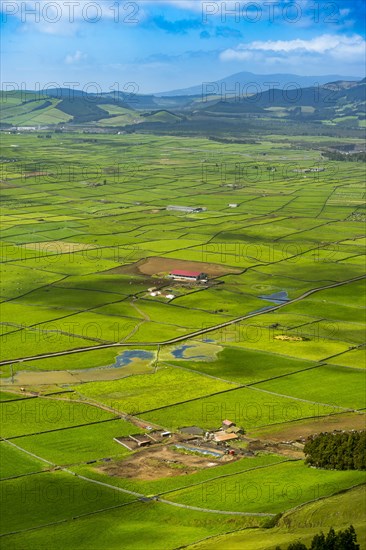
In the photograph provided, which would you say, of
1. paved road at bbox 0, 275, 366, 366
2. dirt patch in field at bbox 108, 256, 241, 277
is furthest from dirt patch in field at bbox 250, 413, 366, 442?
dirt patch in field at bbox 108, 256, 241, 277

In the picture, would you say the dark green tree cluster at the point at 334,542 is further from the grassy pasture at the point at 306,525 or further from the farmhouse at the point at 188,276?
the farmhouse at the point at 188,276

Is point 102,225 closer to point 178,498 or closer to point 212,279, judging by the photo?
point 212,279

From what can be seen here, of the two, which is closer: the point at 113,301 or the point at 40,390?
the point at 40,390

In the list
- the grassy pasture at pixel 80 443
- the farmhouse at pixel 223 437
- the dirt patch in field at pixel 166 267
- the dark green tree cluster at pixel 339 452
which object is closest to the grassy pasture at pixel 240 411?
the farmhouse at pixel 223 437

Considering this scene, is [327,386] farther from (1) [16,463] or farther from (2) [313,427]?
(1) [16,463]

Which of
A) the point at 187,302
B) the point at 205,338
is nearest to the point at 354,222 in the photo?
the point at 187,302

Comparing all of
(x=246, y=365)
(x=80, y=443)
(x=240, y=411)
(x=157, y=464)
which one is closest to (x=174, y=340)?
(x=246, y=365)
